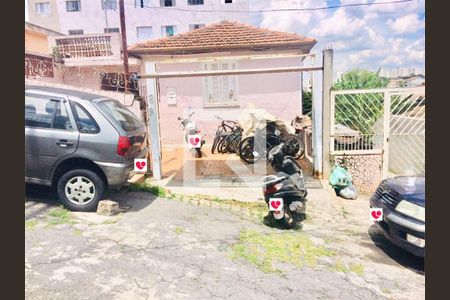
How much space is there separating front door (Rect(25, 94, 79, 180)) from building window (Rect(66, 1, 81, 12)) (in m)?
27.0

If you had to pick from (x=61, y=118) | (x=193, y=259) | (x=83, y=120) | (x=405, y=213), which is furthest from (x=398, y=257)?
(x=61, y=118)

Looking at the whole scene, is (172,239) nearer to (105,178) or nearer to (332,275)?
(105,178)

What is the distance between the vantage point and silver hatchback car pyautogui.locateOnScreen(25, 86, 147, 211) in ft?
14.5

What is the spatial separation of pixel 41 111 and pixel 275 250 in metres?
3.77

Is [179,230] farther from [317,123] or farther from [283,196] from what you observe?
[317,123]

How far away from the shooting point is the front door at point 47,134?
4.41 metres

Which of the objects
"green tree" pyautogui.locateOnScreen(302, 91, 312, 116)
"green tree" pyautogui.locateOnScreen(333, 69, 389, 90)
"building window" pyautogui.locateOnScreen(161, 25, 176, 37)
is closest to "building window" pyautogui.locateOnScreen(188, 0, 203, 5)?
"building window" pyautogui.locateOnScreen(161, 25, 176, 37)

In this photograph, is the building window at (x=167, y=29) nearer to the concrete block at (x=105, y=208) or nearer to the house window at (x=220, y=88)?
the house window at (x=220, y=88)

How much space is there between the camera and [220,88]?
1035 cm

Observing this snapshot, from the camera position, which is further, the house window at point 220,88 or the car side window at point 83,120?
the house window at point 220,88

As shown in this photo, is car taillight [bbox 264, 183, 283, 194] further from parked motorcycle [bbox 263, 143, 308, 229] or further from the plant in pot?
the plant in pot

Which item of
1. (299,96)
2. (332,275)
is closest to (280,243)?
(332,275)

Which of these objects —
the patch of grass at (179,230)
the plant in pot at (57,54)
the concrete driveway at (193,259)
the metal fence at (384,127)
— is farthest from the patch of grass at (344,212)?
the plant in pot at (57,54)

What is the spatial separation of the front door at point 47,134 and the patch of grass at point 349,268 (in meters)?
3.83
